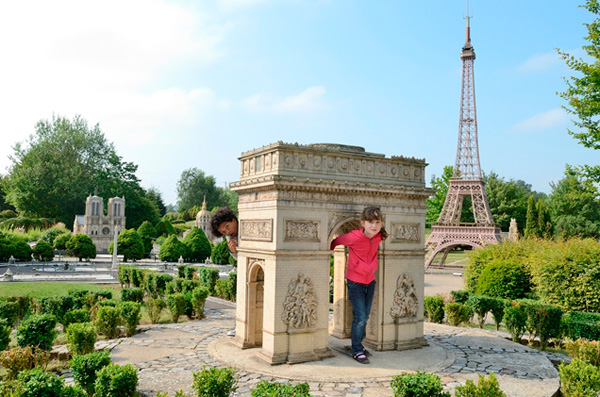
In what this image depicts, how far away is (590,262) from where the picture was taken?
16297mm

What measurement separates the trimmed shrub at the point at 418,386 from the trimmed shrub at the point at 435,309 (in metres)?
9.90

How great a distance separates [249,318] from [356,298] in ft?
9.80

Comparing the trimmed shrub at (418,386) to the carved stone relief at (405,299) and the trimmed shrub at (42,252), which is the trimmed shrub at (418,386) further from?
the trimmed shrub at (42,252)

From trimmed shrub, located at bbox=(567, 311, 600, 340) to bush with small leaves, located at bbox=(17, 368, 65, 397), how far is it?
1385 centimetres

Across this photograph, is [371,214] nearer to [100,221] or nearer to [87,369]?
[87,369]

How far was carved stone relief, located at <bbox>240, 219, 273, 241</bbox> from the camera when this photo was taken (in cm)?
1099

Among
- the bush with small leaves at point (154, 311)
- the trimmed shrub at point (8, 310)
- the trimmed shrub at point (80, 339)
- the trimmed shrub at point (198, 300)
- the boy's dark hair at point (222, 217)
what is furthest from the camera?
the trimmed shrub at point (198, 300)

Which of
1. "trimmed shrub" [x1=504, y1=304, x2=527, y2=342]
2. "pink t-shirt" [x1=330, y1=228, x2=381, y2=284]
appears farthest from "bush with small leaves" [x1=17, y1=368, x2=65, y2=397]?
"trimmed shrub" [x1=504, y1=304, x2=527, y2=342]

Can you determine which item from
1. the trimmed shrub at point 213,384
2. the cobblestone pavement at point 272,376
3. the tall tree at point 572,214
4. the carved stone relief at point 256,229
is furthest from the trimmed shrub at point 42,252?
the tall tree at point 572,214

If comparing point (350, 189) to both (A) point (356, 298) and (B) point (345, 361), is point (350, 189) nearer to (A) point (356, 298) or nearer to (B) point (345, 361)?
(A) point (356, 298)

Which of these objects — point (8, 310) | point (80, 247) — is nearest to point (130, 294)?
point (8, 310)

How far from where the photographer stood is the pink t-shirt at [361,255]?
11367 millimetres

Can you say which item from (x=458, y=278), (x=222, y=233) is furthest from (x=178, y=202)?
(x=222, y=233)

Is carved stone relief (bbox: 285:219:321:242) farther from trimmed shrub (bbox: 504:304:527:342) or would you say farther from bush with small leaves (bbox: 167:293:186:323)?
trimmed shrub (bbox: 504:304:527:342)
